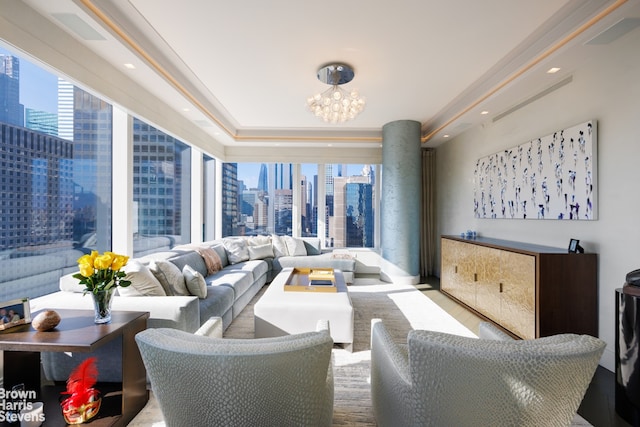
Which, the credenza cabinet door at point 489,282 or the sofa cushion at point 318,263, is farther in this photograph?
the sofa cushion at point 318,263

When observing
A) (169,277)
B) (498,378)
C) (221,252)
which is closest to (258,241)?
(221,252)

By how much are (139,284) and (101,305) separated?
49 centimetres

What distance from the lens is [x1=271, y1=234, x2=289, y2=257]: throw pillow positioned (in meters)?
5.37

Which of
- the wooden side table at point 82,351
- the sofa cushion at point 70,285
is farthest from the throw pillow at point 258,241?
the wooden side table at point 82,351

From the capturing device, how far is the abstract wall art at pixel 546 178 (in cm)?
252

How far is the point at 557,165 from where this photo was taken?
285 cm

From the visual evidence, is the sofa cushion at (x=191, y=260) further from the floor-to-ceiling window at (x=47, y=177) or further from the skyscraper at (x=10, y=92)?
the skyscraper at (x=10, y=92)

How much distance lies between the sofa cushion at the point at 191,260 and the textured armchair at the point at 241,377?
241 cm

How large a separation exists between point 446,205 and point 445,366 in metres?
4.87

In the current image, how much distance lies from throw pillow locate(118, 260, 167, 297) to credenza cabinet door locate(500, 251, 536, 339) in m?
3.11

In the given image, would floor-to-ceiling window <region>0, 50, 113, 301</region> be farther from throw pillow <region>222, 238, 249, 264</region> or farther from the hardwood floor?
the hardwood floor

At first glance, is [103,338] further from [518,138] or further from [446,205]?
[446,205]

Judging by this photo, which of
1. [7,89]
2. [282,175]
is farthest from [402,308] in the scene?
[7,89]

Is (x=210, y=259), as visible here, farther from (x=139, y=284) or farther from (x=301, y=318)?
(x=301, y=318)
